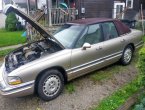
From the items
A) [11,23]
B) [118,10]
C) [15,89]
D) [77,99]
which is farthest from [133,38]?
[11,23]

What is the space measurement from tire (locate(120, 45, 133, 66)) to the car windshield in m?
1.82

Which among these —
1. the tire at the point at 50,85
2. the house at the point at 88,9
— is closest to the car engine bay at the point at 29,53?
the tire at the point at 50,85

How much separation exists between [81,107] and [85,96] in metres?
0.46

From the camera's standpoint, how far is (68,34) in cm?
564

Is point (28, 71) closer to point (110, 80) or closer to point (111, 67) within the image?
point (110, 80)

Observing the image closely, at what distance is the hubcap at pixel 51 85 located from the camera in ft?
15.3

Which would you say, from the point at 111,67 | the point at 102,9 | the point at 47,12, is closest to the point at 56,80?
the point at 111,67

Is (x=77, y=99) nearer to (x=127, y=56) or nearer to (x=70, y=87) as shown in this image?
(x=70, y=87)

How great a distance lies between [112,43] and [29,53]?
2381mm

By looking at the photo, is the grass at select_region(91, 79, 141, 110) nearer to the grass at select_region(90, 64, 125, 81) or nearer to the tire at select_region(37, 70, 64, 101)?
the grass at select_region(90, 64, 125, 81)

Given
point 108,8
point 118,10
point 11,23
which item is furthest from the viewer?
point 11,23

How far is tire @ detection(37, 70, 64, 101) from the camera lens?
4.58 m

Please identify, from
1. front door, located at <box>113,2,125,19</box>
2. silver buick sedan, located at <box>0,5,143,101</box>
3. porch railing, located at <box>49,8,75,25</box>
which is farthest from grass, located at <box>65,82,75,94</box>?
front door, located at <box>113,2,125,19</box>

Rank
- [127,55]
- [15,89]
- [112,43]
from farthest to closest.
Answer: [127,55]
[112,43]
[15,89]
